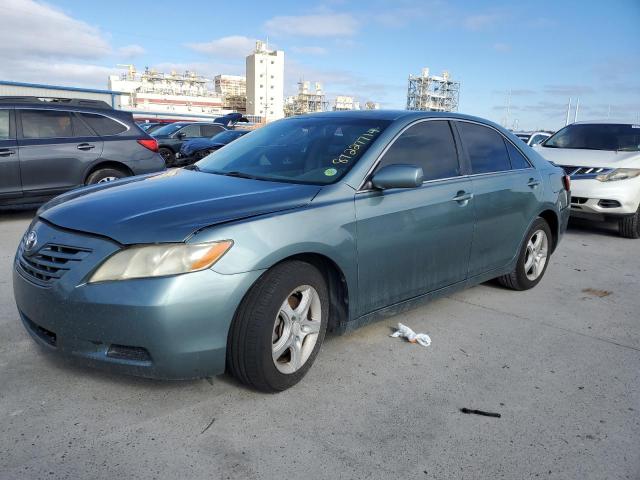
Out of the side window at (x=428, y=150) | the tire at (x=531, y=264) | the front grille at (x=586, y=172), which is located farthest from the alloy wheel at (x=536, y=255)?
the front grille at (x=586, y=172)

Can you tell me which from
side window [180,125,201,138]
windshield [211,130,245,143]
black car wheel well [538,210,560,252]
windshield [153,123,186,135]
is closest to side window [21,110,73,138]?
black car wheel well [538,210,560,252]

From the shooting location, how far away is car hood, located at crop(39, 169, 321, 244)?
2.50 metres

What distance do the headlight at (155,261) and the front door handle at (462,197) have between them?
6.56 feet

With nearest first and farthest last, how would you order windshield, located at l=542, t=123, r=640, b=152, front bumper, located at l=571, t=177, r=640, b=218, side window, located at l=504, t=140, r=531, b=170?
side window, located at l=504, t=140, r=531, b=170 → front bumper, located at l=571, t=177, r=640, b=218 → windshield, located at l=542, t=123, r=640, b=152

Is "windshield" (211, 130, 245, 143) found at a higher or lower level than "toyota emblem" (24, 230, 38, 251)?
higher

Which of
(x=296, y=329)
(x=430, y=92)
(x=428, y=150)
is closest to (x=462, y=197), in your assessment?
(x=428, y=150)

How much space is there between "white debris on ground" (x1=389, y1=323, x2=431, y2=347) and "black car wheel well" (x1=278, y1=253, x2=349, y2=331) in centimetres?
70

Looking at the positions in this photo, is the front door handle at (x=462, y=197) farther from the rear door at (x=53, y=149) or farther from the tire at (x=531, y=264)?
the rear door at (x=53, y=149)

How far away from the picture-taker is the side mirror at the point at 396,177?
3.12m

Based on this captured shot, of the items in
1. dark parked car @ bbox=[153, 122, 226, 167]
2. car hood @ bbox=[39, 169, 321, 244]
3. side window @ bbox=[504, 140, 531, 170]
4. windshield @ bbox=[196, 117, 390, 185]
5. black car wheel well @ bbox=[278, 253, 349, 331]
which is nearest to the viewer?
car hood @ bbox=[39, 169, 321, 244]

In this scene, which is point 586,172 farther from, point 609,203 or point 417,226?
point 417,226

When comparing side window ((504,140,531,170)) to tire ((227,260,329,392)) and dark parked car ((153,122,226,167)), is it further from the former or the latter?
dark parked car ((153,122,226,167))

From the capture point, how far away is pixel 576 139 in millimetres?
8812

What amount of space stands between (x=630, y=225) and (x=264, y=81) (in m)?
105
